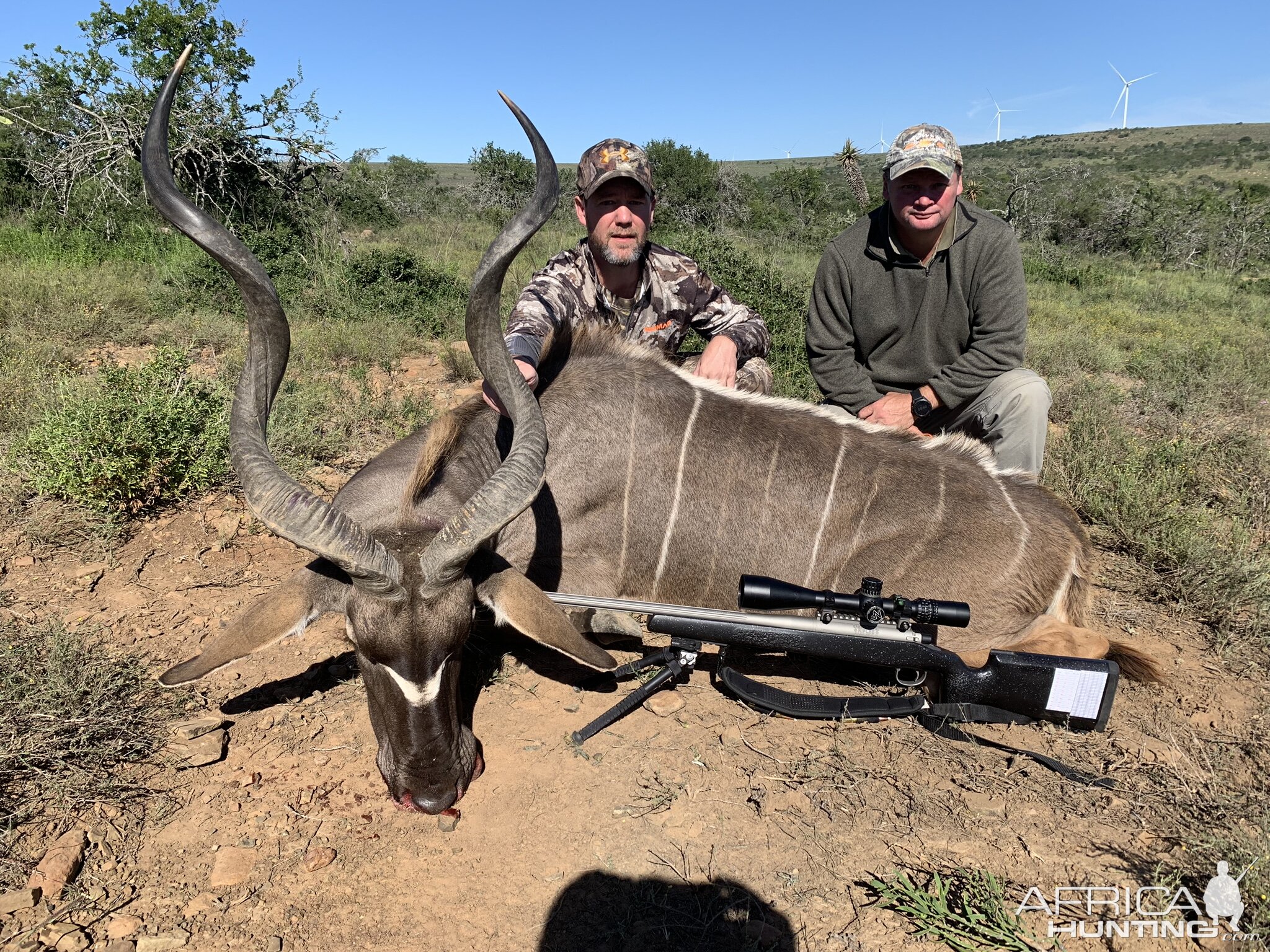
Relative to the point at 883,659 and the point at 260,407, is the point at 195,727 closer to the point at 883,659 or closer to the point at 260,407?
the point at 260,407

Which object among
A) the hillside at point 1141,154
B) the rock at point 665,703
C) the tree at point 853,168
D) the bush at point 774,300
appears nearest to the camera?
the rock at point 665,703

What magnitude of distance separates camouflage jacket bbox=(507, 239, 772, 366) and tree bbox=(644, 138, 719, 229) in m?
14.6

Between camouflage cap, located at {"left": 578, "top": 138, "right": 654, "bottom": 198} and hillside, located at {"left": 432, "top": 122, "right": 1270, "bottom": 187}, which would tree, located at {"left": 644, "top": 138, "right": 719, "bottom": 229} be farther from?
hillside, located at {"left": 432, "top": 122, "right": 1270, "bottom": 187}

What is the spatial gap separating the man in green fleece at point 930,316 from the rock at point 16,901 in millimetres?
3875

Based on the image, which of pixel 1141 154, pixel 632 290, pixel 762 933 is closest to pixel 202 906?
pixel 762 933

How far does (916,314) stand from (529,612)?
3097 millimetres

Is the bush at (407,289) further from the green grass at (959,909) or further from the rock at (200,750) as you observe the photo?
the green grass at (959,909)

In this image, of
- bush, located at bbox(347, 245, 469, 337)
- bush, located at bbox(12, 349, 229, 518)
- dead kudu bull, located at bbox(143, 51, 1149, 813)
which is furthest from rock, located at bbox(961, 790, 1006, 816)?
bush, located at bbox(347, 245, 469, 337)

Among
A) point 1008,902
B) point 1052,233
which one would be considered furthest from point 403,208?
point 1008,902

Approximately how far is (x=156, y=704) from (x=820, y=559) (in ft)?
9.62

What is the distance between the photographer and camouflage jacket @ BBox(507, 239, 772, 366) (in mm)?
4707

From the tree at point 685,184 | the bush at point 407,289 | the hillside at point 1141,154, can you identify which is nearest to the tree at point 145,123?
the bush at point 407,289

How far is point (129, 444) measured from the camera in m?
4.41

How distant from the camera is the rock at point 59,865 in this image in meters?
2.38
